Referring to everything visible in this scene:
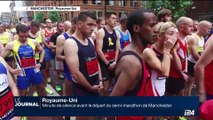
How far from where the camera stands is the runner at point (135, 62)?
84.2 inches

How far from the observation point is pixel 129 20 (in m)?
2.32

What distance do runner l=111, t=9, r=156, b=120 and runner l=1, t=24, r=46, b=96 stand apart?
3119 mm

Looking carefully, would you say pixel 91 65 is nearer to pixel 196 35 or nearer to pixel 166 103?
pixel 166 103

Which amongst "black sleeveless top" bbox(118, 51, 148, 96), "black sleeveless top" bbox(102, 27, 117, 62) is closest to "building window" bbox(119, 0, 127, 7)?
"black sleeveless top" bbox(102, 27, 117, 62)

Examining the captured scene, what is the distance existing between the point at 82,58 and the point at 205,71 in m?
1.56

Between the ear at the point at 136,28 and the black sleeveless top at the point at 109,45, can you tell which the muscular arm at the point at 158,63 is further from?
the black sleeveless top at the point at 109,45

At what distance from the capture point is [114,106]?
2.26 metres

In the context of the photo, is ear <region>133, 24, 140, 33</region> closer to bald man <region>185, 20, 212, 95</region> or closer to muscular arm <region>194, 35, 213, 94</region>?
muscular arm <region>194, 35, 213, 94</region>

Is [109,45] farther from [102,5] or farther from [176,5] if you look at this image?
[102,5]

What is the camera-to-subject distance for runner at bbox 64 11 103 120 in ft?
11.2

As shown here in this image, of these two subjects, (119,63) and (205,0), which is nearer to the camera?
(119,63)

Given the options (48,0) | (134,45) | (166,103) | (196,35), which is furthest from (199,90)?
(48,0)

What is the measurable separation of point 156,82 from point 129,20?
114cm

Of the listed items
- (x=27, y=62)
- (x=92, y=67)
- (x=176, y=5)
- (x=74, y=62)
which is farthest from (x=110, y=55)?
(x=176, y=5)
